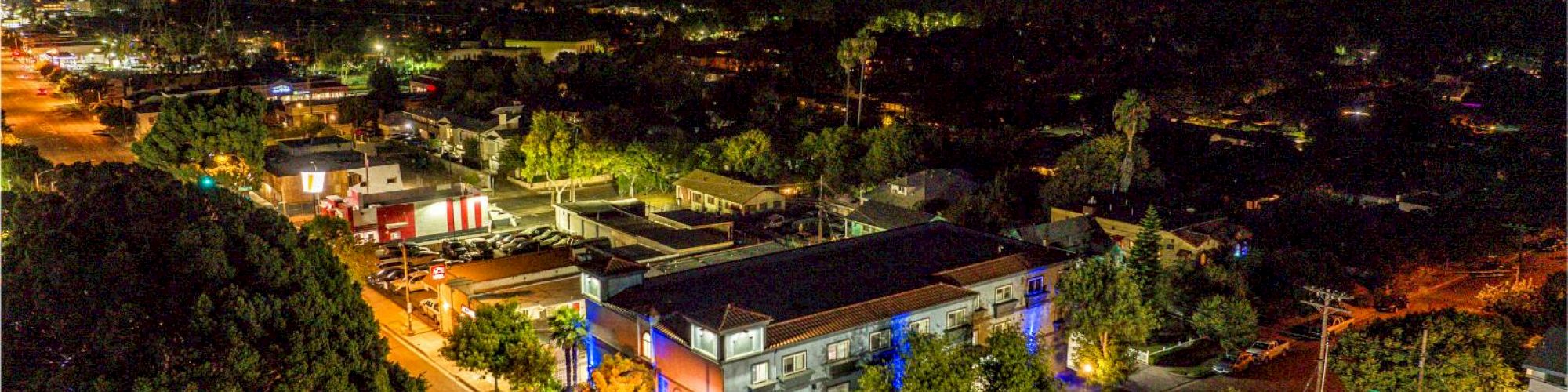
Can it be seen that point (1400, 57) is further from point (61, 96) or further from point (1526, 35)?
point (61, 96)

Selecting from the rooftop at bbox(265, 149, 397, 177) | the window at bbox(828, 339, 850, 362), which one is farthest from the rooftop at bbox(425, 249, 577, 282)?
the rooftop at bbox(265, 149, 397, 177)

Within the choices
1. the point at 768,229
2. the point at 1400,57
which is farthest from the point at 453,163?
the point at 1400,57

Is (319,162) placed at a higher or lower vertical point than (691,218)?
higher

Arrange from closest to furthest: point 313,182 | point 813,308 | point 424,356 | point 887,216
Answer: point 813,308
point 424,356
point 887,216
point 313,182

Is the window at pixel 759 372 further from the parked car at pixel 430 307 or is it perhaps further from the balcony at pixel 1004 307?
the parked car at pixel 430 307

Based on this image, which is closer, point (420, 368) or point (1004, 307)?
point (1004, 307)

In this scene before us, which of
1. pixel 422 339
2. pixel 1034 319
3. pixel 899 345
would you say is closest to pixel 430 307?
pixel 422 339

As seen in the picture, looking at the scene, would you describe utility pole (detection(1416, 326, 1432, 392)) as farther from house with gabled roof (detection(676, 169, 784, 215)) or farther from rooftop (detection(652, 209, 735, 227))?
house with gabled roof (detection(676, 169, 784, 215))

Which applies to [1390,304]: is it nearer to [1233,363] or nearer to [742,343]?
[1233,363]
